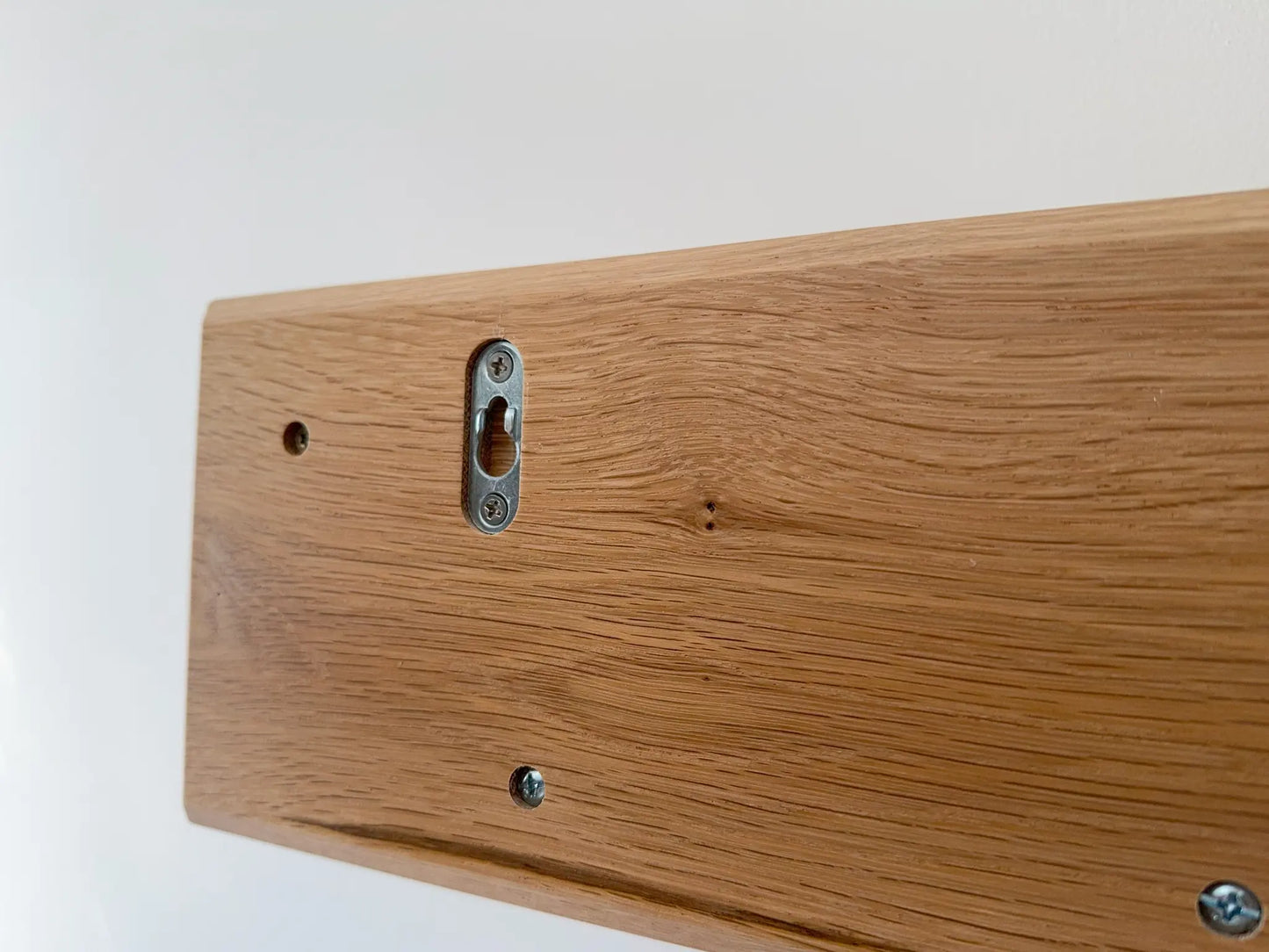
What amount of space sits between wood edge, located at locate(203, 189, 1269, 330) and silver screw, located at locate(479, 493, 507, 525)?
0.07 meters

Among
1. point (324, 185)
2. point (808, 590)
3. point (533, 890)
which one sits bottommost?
point (533, 890)

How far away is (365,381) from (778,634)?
0.18 metres

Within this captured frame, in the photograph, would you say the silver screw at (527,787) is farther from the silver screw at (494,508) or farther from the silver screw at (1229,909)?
the silver screw at (1229,909)

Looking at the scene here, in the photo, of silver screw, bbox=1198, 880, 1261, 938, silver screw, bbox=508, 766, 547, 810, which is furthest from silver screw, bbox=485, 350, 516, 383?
silver screw, bbox=1198, 880, 1261, 938

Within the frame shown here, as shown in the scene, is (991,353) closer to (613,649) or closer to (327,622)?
(613,649)

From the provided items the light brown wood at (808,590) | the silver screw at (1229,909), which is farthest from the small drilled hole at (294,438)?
the silver screw at (1229,909)

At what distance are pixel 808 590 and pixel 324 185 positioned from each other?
46 centimetres

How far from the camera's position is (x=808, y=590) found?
0.91ft

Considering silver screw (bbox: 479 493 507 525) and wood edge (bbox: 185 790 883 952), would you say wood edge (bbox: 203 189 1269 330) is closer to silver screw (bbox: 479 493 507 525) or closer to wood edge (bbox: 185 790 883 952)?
silver screw (bbox: 479 493 507 525)

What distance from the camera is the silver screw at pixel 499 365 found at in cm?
34

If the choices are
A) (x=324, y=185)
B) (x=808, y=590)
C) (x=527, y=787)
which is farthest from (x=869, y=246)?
(x=324, y=185)

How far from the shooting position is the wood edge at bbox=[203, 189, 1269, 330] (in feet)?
0.78

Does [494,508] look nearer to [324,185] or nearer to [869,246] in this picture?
[869,246]

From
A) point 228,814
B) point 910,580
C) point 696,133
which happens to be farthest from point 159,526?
point 910,580
